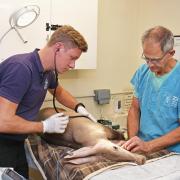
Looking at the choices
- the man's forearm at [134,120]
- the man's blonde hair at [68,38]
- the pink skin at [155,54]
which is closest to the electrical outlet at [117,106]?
the man's forearm at [134,120]

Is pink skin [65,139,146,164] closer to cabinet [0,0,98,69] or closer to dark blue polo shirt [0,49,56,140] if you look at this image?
dark blue polo shirt [0,49,56,140]

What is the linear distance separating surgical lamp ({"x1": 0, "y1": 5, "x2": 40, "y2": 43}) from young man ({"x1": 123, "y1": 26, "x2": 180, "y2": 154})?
27.3 inches

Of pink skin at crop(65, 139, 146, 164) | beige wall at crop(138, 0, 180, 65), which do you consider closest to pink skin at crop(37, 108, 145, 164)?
pink skin at crop(65, 139, 146, 164)

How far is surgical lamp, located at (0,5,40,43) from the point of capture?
177cm

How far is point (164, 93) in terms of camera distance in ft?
5.26

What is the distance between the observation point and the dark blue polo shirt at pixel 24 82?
4.48 ft

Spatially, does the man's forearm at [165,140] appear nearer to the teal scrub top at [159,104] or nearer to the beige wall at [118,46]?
the teal scrub top at [159,104]

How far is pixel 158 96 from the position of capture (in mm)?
1626

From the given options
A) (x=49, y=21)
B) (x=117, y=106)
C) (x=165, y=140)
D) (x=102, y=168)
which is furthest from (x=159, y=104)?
(x=117, y=106)

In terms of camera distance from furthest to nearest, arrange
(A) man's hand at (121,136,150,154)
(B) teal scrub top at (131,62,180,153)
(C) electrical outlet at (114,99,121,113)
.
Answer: (C) electrical outlet at (114,99,121,113), (B) teal scrub top at (131,62,180,153), (A) man's hand at (121,136,150,154)

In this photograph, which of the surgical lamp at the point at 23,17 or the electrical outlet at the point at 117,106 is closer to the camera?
the surgical lamp at the point at 23,17

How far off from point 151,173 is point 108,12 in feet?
5.71

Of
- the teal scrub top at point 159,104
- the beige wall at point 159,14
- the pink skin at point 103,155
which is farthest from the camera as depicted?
the beige wall at point 159,14

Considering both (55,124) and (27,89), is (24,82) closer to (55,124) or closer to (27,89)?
(27,89)
